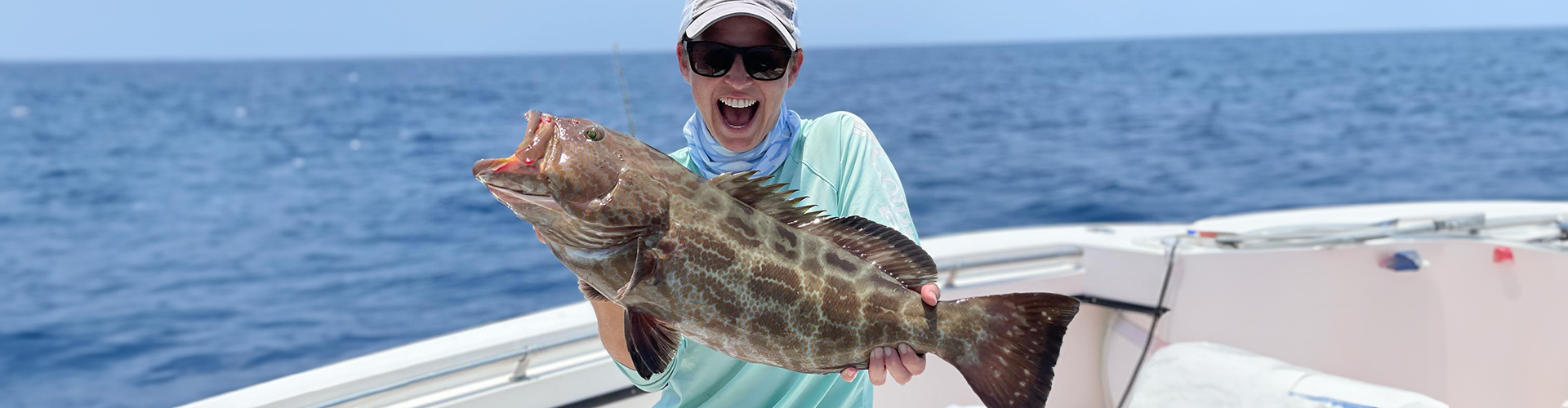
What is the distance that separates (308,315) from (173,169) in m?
16.1

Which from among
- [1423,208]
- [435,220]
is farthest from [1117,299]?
[435,220]

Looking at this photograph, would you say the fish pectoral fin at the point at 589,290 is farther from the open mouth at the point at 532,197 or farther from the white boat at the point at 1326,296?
the white boat at the point at 1326,296

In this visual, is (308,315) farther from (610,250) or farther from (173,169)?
(173,169)

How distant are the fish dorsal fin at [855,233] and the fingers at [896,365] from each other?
0.13 m

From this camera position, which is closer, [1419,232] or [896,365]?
[896,365]

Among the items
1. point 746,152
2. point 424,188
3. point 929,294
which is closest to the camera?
point 929,294

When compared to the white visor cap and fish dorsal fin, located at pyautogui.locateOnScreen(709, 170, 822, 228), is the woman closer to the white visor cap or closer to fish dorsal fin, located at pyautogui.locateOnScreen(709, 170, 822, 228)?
the white visor cap

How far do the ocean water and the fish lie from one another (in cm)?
980

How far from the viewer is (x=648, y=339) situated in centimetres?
175

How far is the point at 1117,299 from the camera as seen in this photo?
4.17 metres

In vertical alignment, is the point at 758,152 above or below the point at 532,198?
above

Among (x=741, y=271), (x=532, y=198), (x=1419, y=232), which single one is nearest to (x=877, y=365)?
(x=741, y=271)

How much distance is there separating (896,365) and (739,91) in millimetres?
709

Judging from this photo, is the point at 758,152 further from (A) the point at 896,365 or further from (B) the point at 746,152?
(A) the point at 896,365
